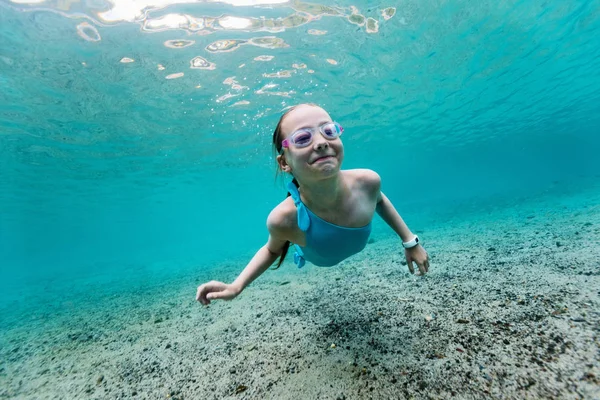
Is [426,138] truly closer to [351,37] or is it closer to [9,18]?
[351,37]

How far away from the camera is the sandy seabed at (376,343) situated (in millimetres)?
2041

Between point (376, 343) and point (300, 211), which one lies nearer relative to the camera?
point (300, 211)

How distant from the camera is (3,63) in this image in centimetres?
955

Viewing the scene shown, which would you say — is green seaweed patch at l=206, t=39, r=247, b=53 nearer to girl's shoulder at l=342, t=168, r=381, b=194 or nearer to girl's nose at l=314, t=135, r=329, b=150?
girl's shoulder at l=342, t=168, r=381, b=194

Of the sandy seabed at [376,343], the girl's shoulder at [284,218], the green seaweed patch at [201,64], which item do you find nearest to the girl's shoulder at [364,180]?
the girl's shoulder at [284,218]

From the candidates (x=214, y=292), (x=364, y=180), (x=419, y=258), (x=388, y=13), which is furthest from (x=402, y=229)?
(x=388, y=13)

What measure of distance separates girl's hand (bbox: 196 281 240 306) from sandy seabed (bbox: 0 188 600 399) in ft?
3.08

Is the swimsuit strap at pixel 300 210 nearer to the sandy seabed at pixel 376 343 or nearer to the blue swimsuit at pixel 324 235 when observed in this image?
the blue swimsuit at pixel 324 235

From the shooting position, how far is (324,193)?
2479 mm

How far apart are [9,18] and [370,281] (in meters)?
13.0

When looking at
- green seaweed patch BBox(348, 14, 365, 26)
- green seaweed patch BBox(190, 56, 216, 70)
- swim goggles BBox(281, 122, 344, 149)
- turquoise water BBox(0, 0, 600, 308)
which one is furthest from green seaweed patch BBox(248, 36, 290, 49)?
swim goggles BBox(281, 122, 344, 149)

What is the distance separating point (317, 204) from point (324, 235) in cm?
35

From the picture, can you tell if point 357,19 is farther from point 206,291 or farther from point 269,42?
point 206,291

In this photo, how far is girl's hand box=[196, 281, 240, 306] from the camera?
2551 mm
